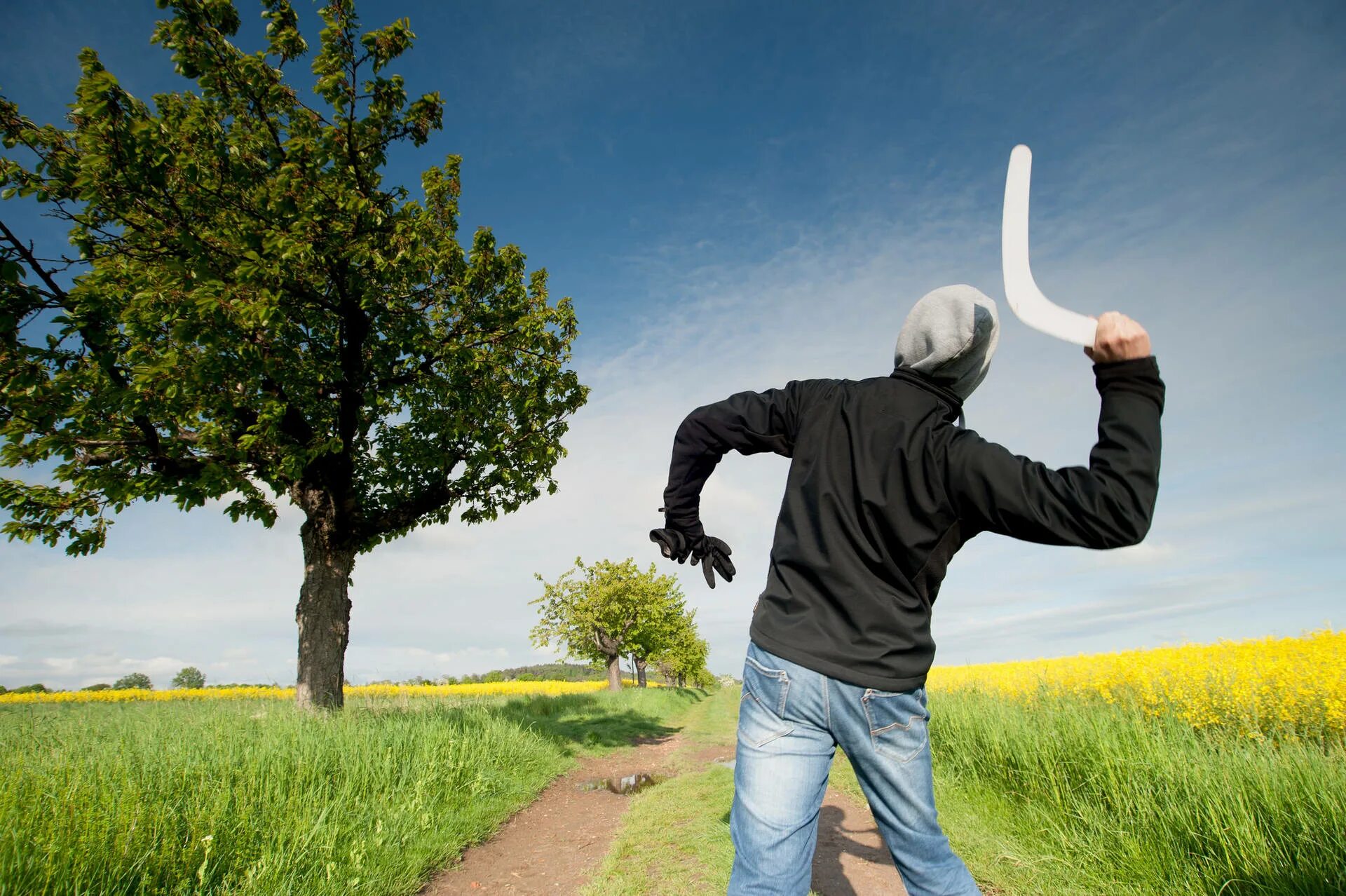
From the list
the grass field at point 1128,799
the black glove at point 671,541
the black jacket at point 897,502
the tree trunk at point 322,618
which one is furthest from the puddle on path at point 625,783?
the black jacket at point 897,502

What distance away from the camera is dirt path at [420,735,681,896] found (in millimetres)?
5109

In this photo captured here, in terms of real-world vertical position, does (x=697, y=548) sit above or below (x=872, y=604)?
above

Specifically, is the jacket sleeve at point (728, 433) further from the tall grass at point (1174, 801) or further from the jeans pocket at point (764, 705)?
the tall grass at point (1174, 801)

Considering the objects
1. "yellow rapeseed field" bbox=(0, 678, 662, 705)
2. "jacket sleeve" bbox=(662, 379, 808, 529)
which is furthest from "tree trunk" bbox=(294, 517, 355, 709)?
"yellow rapeseed field" bbox=(0, 678, 662, 705)

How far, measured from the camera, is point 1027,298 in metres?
1.68

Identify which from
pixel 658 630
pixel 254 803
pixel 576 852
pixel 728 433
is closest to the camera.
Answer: pixel 728 433

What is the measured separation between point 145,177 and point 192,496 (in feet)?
14.2

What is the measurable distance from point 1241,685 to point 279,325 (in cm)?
1240

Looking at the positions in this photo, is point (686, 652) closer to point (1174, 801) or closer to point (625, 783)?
point (625, 783)

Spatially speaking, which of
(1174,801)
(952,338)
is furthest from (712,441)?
(1174,801)

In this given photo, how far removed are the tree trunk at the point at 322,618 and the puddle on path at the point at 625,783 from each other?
4.41 metres

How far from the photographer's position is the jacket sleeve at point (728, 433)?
2.29 meters

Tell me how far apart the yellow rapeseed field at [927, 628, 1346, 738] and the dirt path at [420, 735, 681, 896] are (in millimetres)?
5812

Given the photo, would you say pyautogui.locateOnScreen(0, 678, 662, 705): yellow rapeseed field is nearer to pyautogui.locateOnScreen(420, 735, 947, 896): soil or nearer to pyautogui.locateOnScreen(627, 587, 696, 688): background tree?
pyautogui.locateOnScreen(627, 587, 696, 688): background tree
